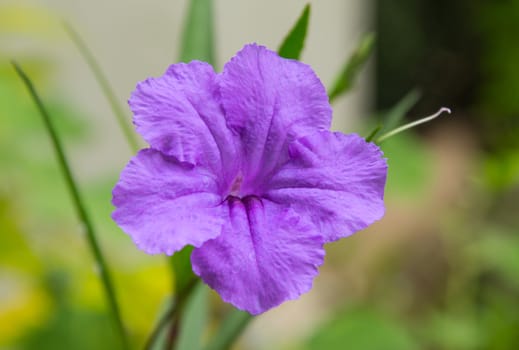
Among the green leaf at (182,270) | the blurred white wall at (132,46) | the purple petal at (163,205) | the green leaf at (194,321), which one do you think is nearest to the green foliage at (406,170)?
the blurred white wall at (132,46)

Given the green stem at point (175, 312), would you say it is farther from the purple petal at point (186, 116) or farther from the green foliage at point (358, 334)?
the green foliage at point (358, 334)

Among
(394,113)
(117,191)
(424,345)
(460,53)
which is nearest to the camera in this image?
(117,191)

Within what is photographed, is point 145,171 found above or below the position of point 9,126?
above

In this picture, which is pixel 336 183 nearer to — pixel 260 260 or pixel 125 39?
pixel 260 260

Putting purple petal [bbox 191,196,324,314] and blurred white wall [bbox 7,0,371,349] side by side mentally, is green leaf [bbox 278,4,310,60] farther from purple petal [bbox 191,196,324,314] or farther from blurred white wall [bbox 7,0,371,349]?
blurred white wall [bbox 7,0,371,349]

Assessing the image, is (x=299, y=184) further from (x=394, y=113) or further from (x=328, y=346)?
(x=328, y=346)

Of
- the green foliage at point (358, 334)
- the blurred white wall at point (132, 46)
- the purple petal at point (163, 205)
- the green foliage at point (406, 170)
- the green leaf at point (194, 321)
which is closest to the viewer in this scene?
the purple petal at point (163, 205)

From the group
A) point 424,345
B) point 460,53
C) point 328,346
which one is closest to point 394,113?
point 328,346
